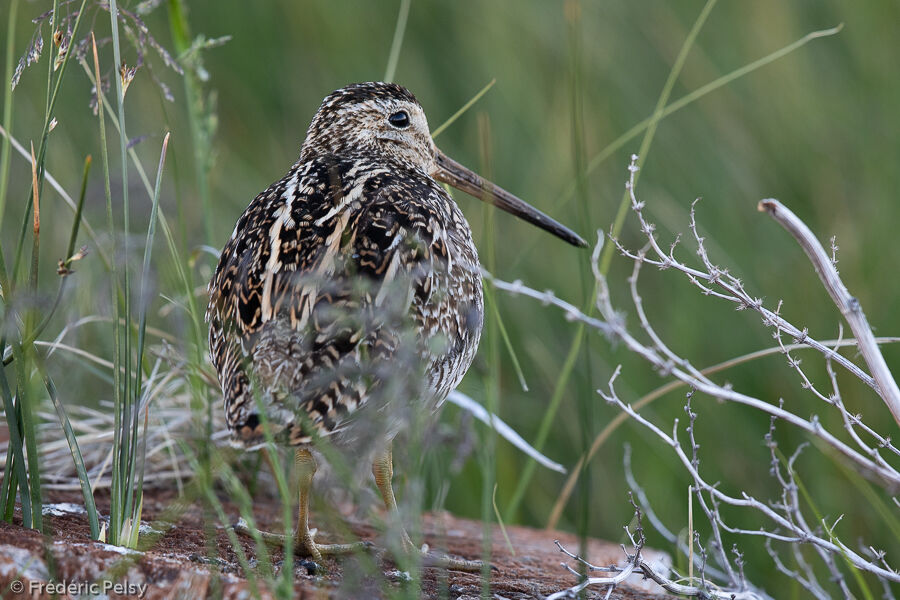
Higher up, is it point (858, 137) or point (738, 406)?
point (858, 137)

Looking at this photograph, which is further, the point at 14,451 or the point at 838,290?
the point at 14,451

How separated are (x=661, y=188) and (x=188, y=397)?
104 inches

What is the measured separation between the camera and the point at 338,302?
2434 millimetres

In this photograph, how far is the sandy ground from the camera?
6.13 ft

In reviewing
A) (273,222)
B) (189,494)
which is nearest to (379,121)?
(273,222)

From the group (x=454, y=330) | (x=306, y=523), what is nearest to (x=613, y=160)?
(x=454, y=330)

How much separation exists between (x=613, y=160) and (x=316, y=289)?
10.8 ft

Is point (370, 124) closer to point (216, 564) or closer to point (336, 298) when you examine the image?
point (336, 298)

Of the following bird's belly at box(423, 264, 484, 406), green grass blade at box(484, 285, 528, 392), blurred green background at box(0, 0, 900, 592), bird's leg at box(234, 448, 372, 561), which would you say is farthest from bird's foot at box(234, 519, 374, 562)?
blurred green background at box(0, 0, 900, 592)

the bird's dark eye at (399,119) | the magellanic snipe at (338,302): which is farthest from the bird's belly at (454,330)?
the bird's dark eye at (399,119)

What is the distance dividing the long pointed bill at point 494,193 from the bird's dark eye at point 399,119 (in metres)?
0.18

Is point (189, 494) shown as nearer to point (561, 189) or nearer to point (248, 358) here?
point (248, 358)

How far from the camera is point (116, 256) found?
2.11 meters

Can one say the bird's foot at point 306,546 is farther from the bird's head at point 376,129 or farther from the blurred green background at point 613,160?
the bird's head at point 376,129
